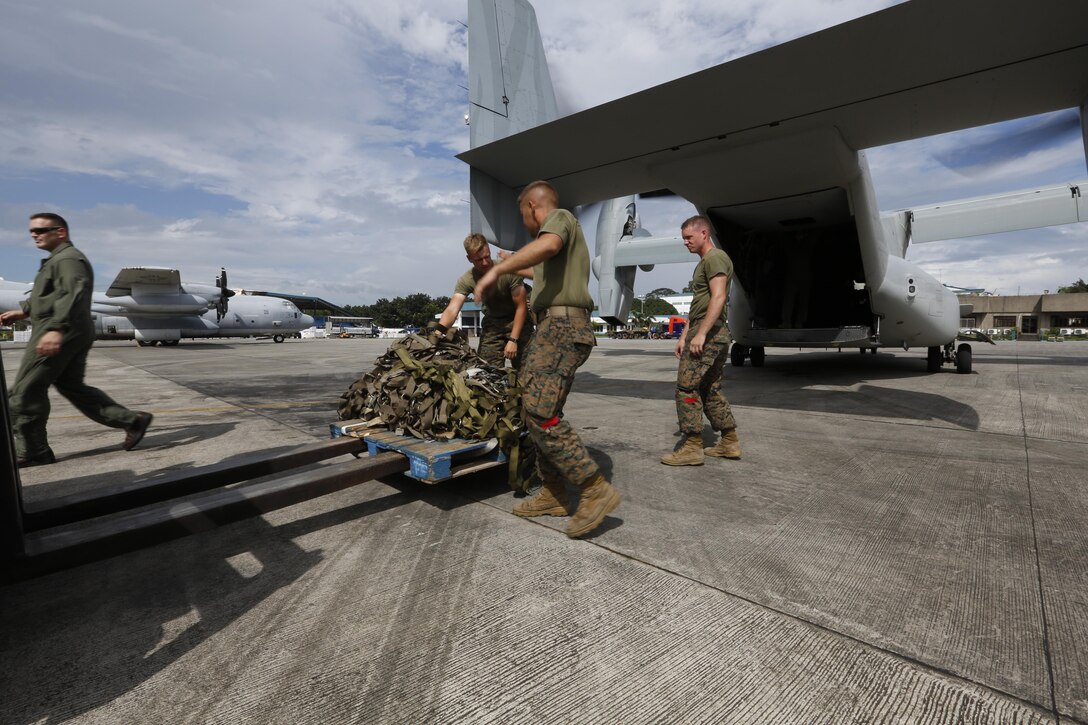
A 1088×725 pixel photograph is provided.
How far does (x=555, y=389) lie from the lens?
8.50 feet

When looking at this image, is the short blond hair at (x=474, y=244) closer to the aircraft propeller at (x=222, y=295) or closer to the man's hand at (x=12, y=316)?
the man's hand at (x=12, y=316)

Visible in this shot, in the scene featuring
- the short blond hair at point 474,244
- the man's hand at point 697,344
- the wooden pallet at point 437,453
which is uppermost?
the short blond hair at point 474,244

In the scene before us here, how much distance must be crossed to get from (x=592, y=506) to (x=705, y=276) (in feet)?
8.04

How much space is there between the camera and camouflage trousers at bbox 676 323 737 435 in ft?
12.9

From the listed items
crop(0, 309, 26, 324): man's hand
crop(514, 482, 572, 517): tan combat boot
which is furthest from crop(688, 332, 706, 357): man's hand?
crop(0, 309, 26, 324): man's hand

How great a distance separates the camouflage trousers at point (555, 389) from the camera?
2.57m

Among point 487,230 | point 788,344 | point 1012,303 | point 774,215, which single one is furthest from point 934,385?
point 1012,303

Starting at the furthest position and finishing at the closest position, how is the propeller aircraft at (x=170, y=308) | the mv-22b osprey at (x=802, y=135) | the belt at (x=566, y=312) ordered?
1. the propeller aircraft at (x=170, y=308)
2. the mv-22b osprey at (x=802, y=135)
3. the belt at (x=566, y=312)

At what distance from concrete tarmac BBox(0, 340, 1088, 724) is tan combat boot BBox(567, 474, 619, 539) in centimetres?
9

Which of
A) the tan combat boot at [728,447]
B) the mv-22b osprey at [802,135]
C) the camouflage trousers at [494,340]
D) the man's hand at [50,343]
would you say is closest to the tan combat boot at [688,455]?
the tan combat boot at [728,447]

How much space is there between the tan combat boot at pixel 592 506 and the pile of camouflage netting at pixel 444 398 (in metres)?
0.62

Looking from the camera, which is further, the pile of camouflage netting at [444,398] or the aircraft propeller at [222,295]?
the aircraft propeller at [222,295]

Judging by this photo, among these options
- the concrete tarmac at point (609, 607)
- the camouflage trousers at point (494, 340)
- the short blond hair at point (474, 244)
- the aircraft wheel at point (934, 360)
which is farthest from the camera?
the aircraft wheel at point (934, 360)

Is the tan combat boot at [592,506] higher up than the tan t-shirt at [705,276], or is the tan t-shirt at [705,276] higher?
the tan t-shirt at [705,276]
